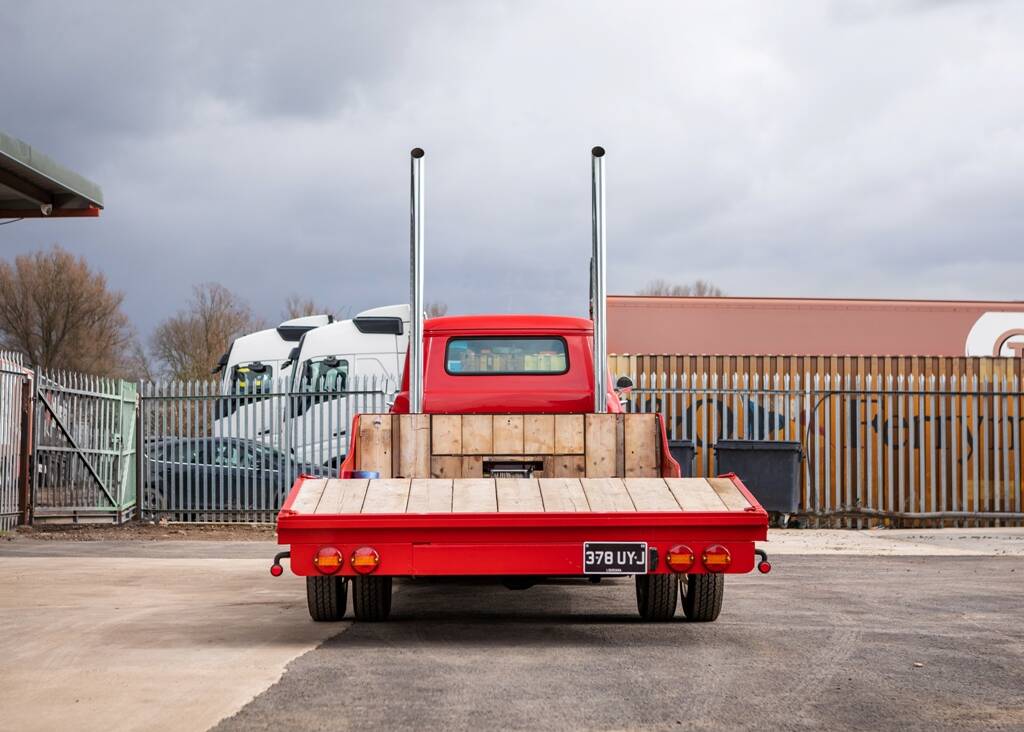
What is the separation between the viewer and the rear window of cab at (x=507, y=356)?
408 inches

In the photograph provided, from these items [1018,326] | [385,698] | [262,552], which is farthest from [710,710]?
[1018,326]

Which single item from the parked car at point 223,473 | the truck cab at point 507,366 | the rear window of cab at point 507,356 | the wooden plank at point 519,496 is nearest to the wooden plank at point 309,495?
the wooden plank at point 519,496

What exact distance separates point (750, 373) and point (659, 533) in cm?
1292

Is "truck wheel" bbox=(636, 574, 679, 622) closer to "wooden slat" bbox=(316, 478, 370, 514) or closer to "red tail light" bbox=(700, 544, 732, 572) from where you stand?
"red tail light" bbox=(700, 544, 732, 572)

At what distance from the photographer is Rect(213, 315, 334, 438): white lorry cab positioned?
61.9 ft

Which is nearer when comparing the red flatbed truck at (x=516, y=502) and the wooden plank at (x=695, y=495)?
the red flatbed truck at (x=516, y=502)

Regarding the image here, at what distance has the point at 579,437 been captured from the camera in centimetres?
913

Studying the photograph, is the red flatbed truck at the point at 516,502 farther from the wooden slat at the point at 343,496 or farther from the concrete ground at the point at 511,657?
the concrete ground at the point at 511,657

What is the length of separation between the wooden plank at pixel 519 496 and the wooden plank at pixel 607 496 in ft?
0.91

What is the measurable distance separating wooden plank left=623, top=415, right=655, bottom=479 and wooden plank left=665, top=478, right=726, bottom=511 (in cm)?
153

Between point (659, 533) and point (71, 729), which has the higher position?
point (659, 533)

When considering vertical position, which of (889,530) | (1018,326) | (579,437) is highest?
(1018,326)

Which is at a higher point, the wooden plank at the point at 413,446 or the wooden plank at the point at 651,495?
the wooden plank at the point at 413,446

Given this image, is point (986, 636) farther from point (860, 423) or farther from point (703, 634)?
point (860, 423)
